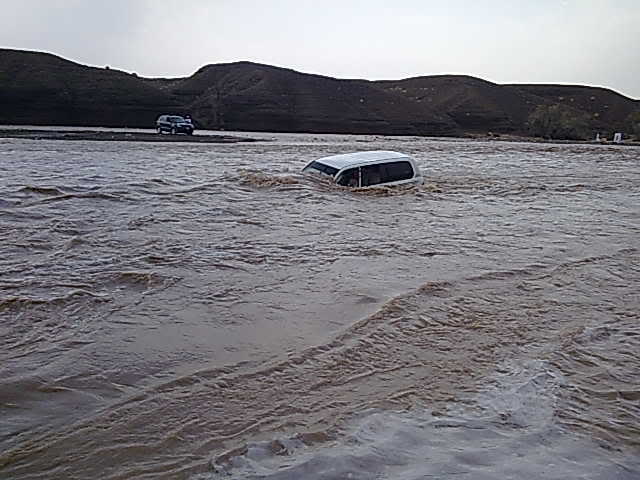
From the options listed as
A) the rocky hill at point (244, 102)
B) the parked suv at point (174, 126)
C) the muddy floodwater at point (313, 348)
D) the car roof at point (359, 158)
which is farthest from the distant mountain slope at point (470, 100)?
the muddy floodwater at point (313, 348)

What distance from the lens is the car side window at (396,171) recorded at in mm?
14805

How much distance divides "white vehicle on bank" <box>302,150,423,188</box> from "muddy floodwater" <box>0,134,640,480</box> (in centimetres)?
266

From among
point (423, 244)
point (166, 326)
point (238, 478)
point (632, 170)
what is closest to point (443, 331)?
point (166, 326)

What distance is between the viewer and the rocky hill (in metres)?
71.1

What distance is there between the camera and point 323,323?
6.02 meters

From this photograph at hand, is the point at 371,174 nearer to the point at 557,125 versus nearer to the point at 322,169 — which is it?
the point at 322,169

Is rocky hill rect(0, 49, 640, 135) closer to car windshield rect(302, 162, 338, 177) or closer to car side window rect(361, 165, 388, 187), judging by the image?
car windshield rect(302, 162, 338, 177)

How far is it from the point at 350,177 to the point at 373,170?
1.84ft

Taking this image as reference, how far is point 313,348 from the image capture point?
17.5 feet

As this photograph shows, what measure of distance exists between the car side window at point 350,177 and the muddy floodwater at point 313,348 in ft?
8.61

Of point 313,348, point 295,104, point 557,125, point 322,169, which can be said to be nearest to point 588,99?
point 557,125

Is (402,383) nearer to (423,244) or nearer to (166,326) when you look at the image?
(166,326)

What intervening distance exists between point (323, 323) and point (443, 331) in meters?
1.09

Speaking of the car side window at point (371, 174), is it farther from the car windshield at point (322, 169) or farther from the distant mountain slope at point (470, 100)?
the distant mountain slope at point (470, 100)
